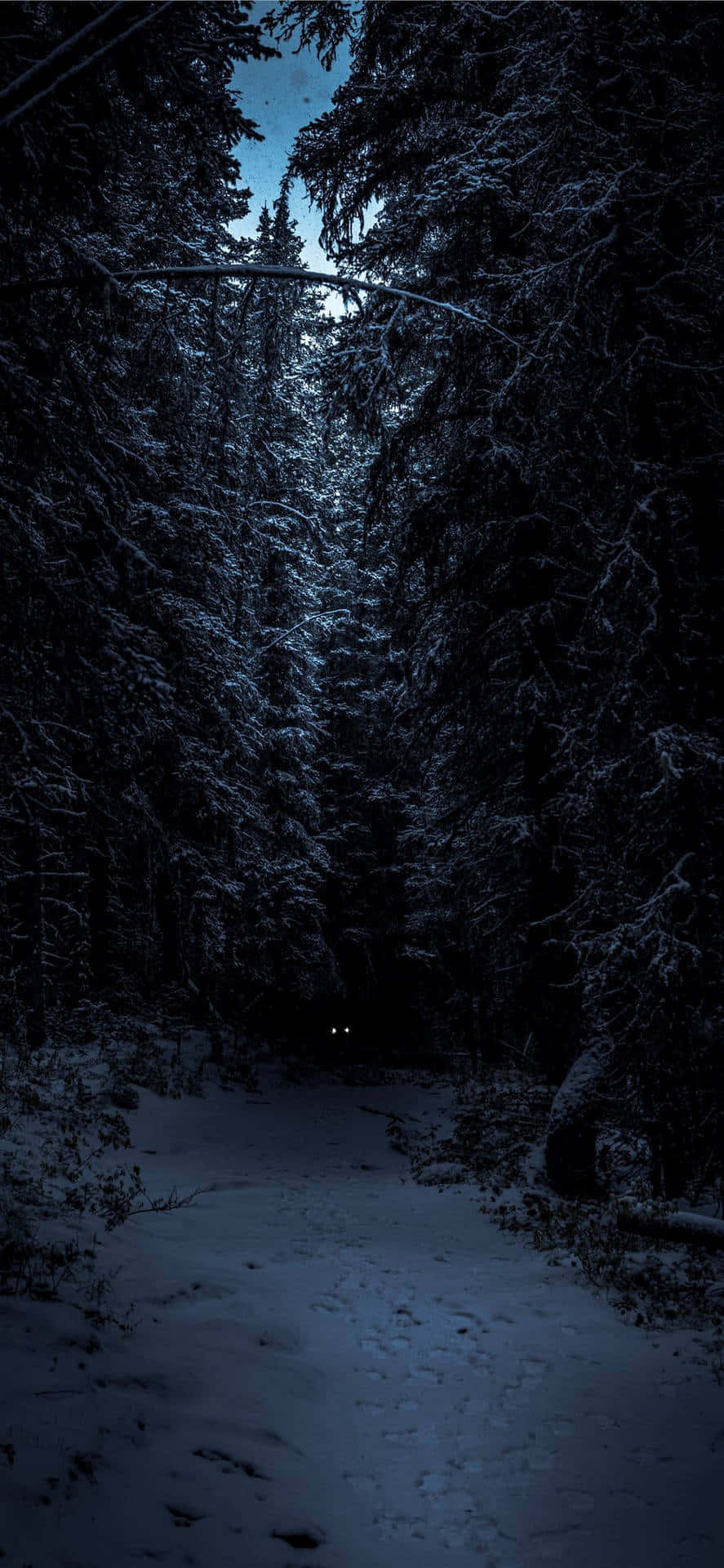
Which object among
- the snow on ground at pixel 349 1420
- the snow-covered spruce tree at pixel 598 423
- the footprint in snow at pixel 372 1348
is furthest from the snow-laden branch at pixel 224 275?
the footprint in snow at pixel 372 1348

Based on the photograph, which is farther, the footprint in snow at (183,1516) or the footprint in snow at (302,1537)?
the footprint in snow at (302,1537)

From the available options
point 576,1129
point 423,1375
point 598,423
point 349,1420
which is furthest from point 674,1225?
point 598,423

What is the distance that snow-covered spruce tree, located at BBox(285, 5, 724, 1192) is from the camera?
22.5 ft

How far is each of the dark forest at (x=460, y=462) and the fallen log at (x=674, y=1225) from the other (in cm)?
5

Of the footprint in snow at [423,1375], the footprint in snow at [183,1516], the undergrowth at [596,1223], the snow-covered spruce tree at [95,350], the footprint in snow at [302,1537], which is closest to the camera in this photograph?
the footprint in snow at [183,1516]

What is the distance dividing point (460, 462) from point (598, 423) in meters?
3.69

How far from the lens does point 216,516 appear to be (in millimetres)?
15391

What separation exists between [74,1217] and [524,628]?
A: 8216mm

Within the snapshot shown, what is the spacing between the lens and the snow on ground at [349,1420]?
381 cm

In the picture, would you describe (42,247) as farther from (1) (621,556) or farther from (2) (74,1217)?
(2) (74,1217)

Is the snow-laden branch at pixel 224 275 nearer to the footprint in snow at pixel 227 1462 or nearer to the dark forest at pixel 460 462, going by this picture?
the dark forest at pixel 460 462

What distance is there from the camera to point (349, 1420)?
5199mm

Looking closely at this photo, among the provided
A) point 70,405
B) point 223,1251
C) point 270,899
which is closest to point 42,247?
point 70,405

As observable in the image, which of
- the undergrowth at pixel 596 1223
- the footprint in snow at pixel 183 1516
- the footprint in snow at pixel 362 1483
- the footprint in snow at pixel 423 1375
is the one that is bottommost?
the footprint in snow at pixel 362 1483
